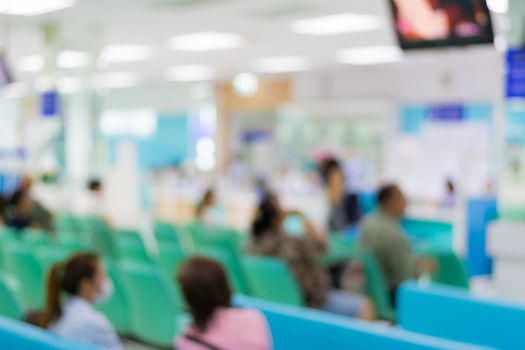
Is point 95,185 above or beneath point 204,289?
beneath

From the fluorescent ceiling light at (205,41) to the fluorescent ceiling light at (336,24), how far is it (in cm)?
113

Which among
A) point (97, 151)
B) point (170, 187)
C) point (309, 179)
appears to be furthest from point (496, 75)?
point (97, 151)

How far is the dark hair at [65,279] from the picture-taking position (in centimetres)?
374

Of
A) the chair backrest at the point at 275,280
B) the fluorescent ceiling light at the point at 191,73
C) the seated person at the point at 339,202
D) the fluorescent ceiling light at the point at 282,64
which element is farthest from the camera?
the fluorescent ceiling light at the point at 191,73

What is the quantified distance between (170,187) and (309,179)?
319cm

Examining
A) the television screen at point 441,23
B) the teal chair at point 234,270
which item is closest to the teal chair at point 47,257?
the teal chair at point 234,270

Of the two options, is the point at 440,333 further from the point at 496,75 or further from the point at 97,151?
the point at 496,75

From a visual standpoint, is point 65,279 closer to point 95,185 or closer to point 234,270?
point 234,270

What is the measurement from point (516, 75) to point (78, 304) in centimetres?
298

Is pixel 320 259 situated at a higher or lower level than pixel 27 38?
lower

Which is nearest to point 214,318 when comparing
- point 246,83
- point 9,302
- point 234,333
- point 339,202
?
point 234,333

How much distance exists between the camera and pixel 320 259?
17.6 feet

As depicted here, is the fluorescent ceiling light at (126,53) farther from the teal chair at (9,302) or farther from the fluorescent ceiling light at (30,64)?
the teal chair at (9,302)

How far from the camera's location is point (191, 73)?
17.7 m
